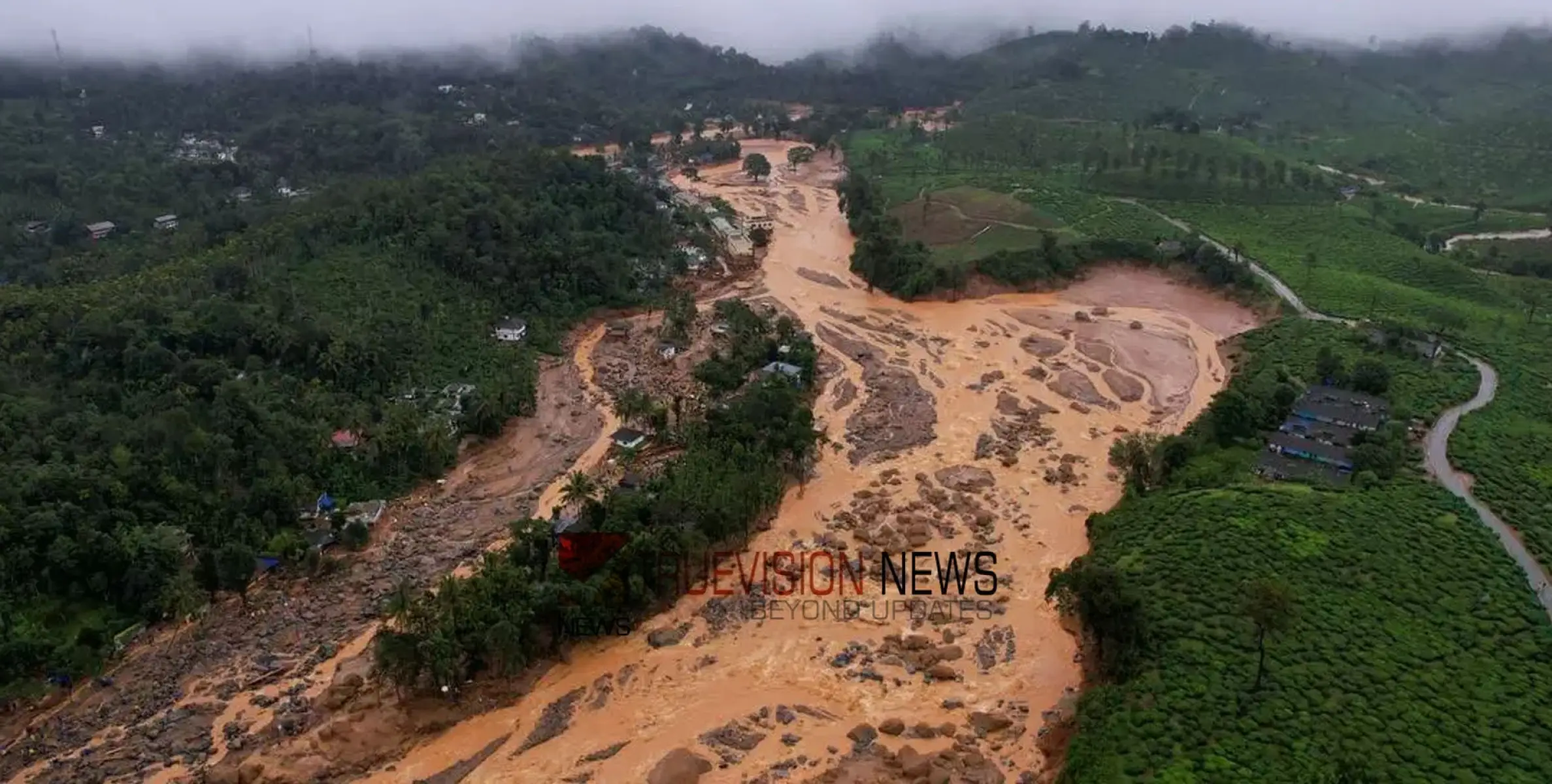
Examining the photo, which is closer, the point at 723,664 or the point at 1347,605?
the point at 1347,605

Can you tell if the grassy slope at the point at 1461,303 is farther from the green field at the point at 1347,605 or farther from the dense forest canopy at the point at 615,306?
the dense forest canopy at the point at 615,306

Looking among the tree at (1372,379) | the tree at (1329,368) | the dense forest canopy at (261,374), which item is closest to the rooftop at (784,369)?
the dense forest canopy at (261,374)

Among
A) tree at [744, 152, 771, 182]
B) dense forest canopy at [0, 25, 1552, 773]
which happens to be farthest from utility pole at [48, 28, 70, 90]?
tree at [744, 152, 771, 182]

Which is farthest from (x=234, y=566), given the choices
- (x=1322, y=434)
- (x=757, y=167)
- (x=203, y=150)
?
(x=757, y=167)

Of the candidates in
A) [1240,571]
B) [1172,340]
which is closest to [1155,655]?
[1240,571]

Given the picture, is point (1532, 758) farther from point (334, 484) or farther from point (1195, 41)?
point (1195, 41)

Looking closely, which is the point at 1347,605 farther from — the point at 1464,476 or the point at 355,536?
the point at 355,536
